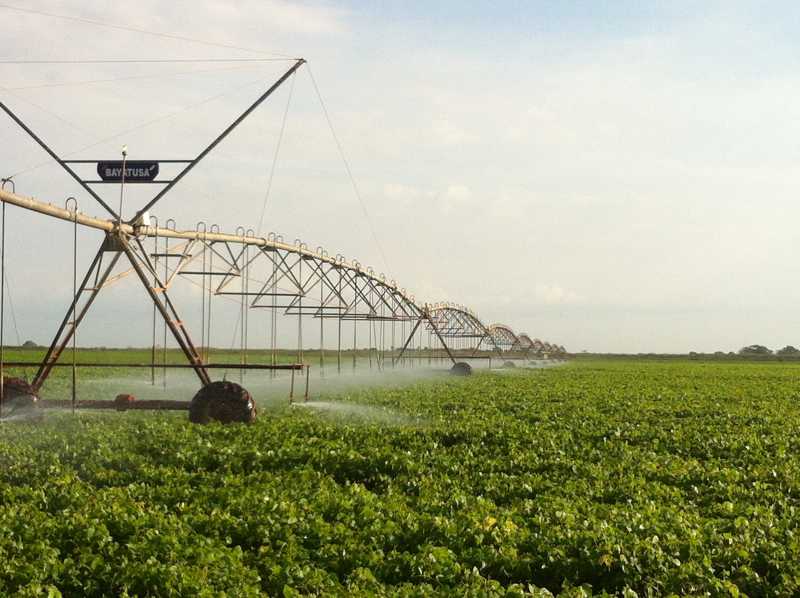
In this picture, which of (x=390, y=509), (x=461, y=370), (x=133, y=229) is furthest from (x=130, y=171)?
(x=461, y=370)

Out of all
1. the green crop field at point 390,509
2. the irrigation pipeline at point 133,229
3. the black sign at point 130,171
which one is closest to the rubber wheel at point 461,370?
the irrigation pipeline at point 133,229

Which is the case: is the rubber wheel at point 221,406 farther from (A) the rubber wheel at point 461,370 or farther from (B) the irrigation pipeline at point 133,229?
(A) the rubber wheel at point 461,370

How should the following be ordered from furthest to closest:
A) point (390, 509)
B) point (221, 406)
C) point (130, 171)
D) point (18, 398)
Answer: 1. point (130, 171)
2. point (18, 398)
3. point (221, 406)
4. point (390, 509)

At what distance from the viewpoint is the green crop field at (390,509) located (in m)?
7.86

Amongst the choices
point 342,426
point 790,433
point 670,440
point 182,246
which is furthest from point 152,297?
point 790,433

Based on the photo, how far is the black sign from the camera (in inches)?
782

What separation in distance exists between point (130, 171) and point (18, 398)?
565 centimetres

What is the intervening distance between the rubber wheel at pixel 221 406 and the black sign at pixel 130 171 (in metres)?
5.16

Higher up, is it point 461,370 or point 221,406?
point 221,406

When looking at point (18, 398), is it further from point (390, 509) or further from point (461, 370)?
point (461, 370)

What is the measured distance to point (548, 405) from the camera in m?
26.4

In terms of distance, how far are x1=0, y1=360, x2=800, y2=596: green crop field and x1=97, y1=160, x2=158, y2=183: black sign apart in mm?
5346

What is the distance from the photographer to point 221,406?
60.8 ft

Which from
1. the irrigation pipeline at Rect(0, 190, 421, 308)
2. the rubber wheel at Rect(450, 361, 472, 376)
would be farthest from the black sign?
the rubber wheel at Rect(450, 361, 472, 376)
